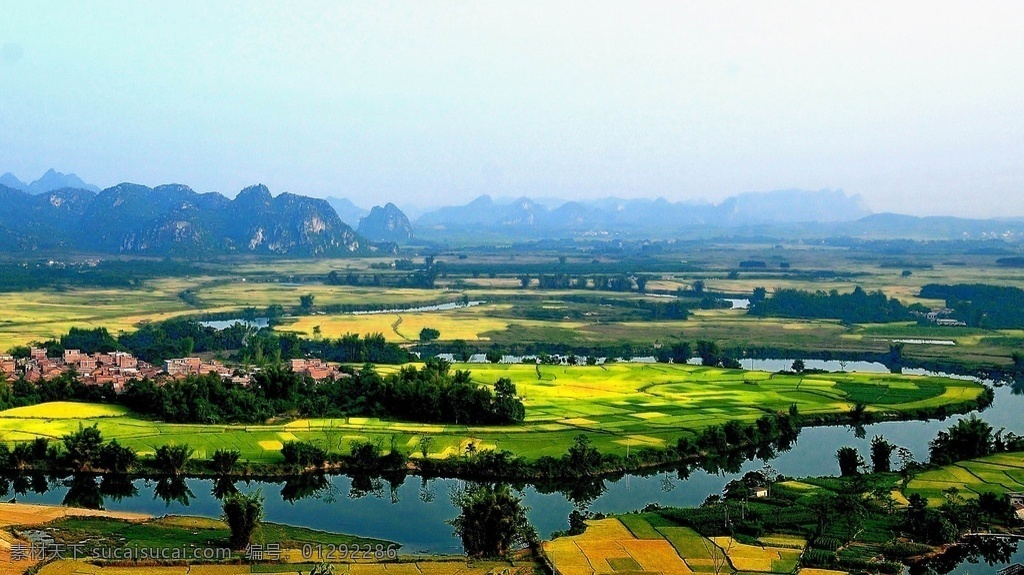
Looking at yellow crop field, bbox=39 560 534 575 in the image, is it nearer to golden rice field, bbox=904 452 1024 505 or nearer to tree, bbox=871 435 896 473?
golden rice field, bbox=904 452 1024 505

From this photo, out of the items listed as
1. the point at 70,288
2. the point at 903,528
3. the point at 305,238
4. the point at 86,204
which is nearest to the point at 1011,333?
the point at 903,528

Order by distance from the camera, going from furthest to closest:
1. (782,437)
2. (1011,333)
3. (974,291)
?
1. (974,291)
2. (1011,333)
3. (782,437)

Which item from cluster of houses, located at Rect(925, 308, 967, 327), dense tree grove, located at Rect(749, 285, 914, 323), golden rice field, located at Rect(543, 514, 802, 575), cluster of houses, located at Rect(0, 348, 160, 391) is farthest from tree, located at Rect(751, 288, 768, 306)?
golden rice field, located at Rect(543, 514, 802, 575)

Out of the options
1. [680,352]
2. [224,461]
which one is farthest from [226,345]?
[224,461]

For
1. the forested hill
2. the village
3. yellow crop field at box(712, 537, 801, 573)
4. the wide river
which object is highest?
the forested hill

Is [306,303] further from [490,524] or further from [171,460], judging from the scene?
[490,524]

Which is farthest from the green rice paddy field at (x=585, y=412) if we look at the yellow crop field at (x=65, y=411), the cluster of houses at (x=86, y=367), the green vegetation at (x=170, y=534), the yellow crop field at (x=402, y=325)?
the yellow crop field at (x=402, y=325)

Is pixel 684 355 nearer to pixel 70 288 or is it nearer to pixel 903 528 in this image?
pixel 903 528
